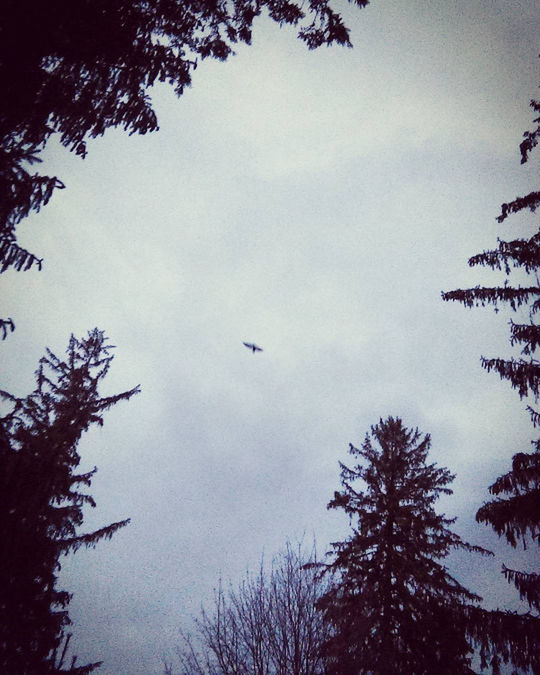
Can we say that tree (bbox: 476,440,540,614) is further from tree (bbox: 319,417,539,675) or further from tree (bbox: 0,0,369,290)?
tree (bbox: 0,0,369,290)

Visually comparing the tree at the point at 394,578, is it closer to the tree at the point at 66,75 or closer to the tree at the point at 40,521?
the tree at the point at 40,521

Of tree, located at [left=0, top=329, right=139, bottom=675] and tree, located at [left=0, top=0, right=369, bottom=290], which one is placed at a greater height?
tree, located at [left=0, top=0, right=369, bottom=290]

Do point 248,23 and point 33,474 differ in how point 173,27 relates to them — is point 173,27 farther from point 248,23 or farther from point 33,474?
point 33,474

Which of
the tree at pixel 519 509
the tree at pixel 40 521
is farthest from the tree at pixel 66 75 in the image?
the tree at pixel 519 509

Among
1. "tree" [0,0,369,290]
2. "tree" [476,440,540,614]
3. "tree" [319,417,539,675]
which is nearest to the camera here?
"tree" [0,0,369,290]

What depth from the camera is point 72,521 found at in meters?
9.45

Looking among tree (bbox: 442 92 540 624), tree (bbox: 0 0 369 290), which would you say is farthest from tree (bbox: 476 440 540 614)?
tree (bbox: 0 0 369 290)

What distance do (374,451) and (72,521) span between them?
10402 mm

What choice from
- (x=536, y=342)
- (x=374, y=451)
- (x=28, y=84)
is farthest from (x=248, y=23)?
(x=374, y=451)

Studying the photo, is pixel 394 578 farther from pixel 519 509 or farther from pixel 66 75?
pixel 66 75

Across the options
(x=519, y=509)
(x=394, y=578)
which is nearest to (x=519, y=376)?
(x=519, y=509)

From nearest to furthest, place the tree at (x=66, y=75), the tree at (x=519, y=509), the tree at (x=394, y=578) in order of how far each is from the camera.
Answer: the tree at (x=66, y=75) → the tree at (x=519, y=509) → the tree at (x=394, y=578)

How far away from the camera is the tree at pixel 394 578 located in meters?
8.96

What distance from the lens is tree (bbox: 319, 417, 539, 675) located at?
8.96 metres
